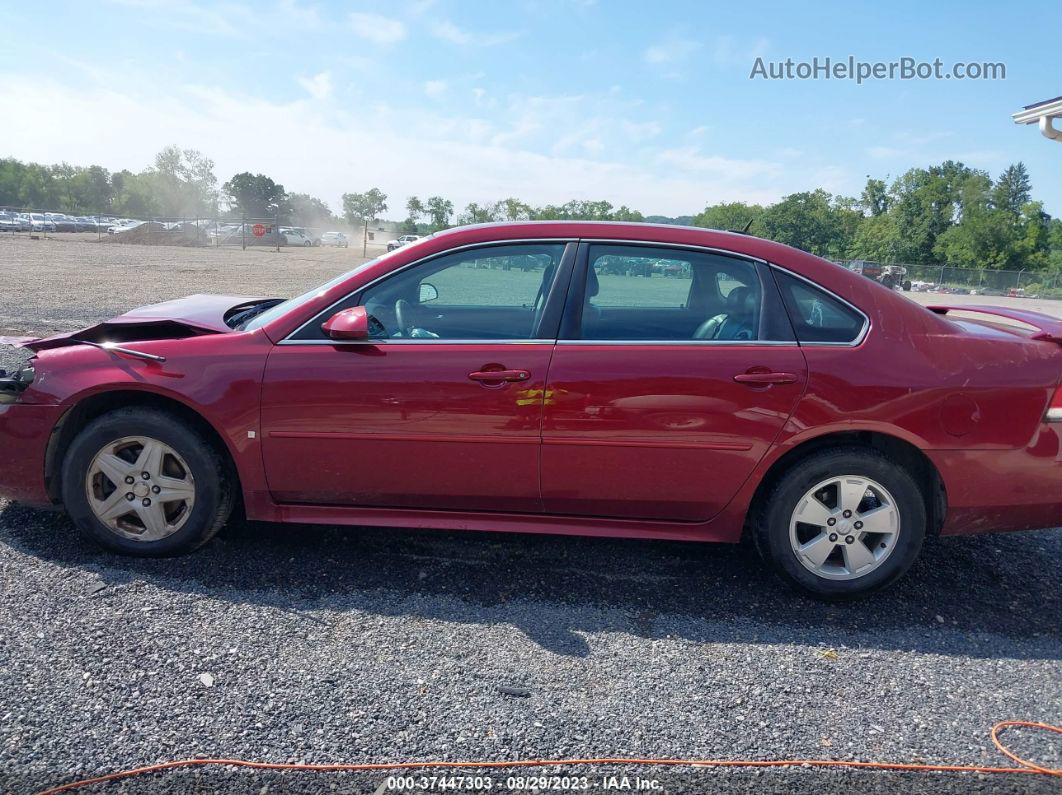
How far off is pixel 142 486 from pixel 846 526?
10.6ft

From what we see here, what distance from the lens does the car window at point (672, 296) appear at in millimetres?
3404

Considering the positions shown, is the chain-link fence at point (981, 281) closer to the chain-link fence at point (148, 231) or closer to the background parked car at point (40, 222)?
the chain-link fence at point (148, 231)

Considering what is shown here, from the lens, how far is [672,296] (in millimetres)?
3621

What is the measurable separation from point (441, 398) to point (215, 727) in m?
1.52

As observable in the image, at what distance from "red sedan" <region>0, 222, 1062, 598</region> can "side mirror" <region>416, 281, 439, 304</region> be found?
1 cm

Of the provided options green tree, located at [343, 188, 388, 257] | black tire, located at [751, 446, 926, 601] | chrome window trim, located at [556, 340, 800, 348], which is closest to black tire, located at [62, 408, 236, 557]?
chrome window trim, located at [556, 340, 800, 348]

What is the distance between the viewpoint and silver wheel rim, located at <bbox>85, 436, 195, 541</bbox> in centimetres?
348

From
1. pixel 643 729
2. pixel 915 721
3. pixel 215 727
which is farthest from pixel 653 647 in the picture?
pixel 215 727

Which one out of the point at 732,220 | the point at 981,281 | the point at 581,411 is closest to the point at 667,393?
the point at 581,411

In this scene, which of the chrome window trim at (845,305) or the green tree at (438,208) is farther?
the green tree at (438,208)

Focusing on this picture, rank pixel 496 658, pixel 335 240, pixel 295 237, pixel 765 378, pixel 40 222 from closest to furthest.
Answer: pixel 496 658
pixel 765 378
pixel 40 222
pixel 295 237
pixel 335 240

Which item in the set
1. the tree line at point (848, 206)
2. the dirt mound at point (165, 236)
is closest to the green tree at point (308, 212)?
the tree line at point (848, 206)

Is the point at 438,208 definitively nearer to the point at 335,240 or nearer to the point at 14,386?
the point at 335,240

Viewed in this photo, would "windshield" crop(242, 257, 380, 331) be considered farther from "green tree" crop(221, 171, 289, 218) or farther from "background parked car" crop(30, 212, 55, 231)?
"green tree" crop(221, 171, 289, 218)
